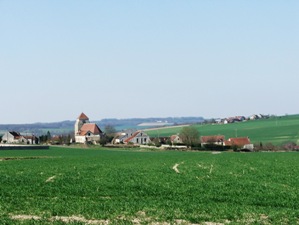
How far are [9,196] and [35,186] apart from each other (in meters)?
3.54

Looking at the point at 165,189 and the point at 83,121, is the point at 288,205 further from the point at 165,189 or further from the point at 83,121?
Answer: the point at 83,121

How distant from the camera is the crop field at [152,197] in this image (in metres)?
20.7

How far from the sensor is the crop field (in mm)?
20672

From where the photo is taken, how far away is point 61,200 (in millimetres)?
25578

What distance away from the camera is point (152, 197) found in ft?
89.0

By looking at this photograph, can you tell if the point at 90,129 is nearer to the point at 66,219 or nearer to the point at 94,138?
the point at 94,138

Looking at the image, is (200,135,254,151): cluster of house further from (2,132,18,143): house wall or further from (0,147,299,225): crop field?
(0,147,299,225): crop field

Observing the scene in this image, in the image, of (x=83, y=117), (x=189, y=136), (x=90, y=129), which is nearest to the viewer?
(x=189, y=136)

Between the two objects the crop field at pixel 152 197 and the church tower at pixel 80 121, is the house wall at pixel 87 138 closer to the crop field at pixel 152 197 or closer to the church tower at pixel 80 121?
the church tower at pixel 80 121

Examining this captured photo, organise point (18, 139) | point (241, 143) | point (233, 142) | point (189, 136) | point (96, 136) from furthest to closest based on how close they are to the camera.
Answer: point (18, 139) < point (96, 136) < point (189, 136) < point (241, 143) < point (233, 142)

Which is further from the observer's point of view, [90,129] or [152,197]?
[90,129]

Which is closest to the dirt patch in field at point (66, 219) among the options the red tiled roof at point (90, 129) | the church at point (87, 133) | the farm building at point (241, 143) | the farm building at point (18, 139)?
the farm building at point (241, 143)

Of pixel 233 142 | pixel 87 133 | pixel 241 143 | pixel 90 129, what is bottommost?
pixel 241 143

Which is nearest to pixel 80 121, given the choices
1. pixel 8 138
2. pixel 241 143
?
pixel 8 138
